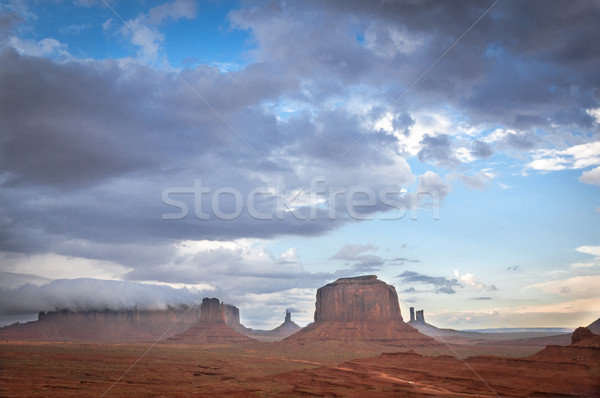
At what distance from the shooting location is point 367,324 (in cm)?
18738

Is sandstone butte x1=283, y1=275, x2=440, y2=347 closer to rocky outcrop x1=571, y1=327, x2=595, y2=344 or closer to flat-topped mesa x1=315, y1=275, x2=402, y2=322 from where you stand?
flat-topped mesa x1=315, y1=275, x2=402, y2=322

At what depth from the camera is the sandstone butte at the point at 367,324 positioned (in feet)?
575

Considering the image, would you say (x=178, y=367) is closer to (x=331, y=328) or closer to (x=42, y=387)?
(x=42, y=387)

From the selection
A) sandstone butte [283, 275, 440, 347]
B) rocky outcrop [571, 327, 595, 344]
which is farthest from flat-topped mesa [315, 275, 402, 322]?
rocky outcrop [571, 327, 595, 344]

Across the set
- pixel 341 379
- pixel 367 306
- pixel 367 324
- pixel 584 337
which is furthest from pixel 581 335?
pixel 367 306

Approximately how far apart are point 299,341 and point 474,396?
13152 cm

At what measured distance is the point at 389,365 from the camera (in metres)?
87.1

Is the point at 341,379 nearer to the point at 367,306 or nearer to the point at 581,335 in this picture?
the point at 581,335

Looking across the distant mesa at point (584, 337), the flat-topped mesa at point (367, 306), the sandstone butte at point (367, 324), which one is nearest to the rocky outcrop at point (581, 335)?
the distant mesa at point (584, 337)

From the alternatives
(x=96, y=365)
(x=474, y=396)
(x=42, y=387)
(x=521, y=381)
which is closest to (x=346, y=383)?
(x=474, y=396)

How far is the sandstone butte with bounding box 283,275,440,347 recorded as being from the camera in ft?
575

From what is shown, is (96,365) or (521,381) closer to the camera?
(521,381)

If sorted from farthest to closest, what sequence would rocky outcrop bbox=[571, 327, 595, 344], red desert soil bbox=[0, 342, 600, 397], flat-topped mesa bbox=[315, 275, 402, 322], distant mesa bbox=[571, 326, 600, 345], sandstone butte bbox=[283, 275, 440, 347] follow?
flat-topped mesa bbox=[315, 275, 402, 322] → sandstone butte bbox=[283, 275, 440, 347] → rocky outcrop bbox=[571, 327, 595, 344] → distant mesa bbox=[571, 326, 600, 345] → red desert soil bbox=[0, 342, 600, 397]

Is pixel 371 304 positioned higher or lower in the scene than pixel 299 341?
higher
